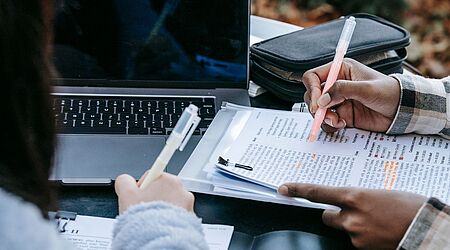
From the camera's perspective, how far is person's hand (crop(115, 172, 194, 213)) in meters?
0.77

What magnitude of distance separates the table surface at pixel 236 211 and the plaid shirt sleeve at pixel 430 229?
0.09 m

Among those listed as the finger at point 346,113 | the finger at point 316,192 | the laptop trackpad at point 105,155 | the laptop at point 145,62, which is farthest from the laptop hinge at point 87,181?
the finger at point 346,113

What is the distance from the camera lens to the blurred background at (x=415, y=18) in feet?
8.93

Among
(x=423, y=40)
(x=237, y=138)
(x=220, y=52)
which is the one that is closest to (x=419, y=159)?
(x=237, y=138)

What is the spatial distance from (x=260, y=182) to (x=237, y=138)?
0.42ft

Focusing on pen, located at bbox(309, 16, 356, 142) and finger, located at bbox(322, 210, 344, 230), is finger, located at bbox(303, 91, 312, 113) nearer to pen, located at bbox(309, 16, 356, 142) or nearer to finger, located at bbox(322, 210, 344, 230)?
pen, located at bbox(309, 16, 356, 142)

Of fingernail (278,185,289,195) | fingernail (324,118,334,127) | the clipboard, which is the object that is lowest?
the clipboard

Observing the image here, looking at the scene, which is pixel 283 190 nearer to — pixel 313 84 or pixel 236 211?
pixel 236 211

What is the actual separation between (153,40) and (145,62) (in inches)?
1.5

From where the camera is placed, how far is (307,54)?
47.1 inches

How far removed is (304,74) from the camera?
Answer: 3.63 feet

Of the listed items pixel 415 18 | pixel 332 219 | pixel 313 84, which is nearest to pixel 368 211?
pixel 332 219

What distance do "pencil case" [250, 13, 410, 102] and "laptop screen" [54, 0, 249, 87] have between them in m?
0.06

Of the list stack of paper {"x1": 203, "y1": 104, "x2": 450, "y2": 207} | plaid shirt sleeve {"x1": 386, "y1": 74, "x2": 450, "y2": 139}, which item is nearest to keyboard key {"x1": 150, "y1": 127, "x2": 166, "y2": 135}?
stack of paper {"x1": 203, "y1": 104, "x2": 450, "y2": 207}
